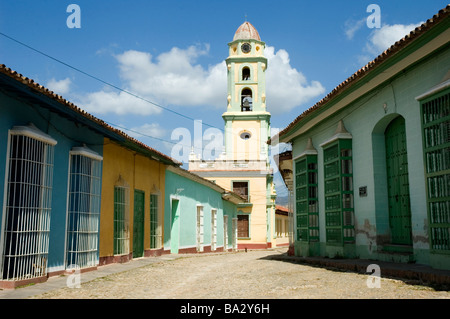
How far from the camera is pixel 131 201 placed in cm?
1188

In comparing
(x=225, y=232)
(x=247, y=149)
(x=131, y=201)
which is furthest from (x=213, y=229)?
(x=247, y=149)

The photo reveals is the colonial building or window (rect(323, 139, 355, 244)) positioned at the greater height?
the colonial building

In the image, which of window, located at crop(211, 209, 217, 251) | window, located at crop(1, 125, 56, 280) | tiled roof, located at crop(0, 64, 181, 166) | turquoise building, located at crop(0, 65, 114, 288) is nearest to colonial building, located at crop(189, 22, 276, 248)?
window, located at crop(211, 209, 217, 251)

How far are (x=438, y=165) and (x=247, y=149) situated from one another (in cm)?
2563

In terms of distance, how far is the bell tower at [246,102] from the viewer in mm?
31797

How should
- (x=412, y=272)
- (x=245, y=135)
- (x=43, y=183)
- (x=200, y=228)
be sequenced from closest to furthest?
(x=412, y=272)
(x=43, y=183)
(x=200, y=228)
(x=245, y=135)

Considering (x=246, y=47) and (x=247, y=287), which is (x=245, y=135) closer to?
(x=246, y=47)

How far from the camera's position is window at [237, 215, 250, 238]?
→ 3112 cm

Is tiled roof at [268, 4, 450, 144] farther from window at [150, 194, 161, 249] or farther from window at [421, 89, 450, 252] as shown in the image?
window at [150, 194, 161, 249]

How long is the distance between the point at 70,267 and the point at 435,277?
237 inches

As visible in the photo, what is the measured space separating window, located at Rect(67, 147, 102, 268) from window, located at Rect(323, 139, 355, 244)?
205 inches

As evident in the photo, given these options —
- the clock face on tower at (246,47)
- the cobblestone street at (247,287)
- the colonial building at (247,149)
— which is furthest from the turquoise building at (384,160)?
the clock face on tower at (246,47)

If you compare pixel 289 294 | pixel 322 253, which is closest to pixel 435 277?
pixel 289 294

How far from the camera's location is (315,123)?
481 inches
